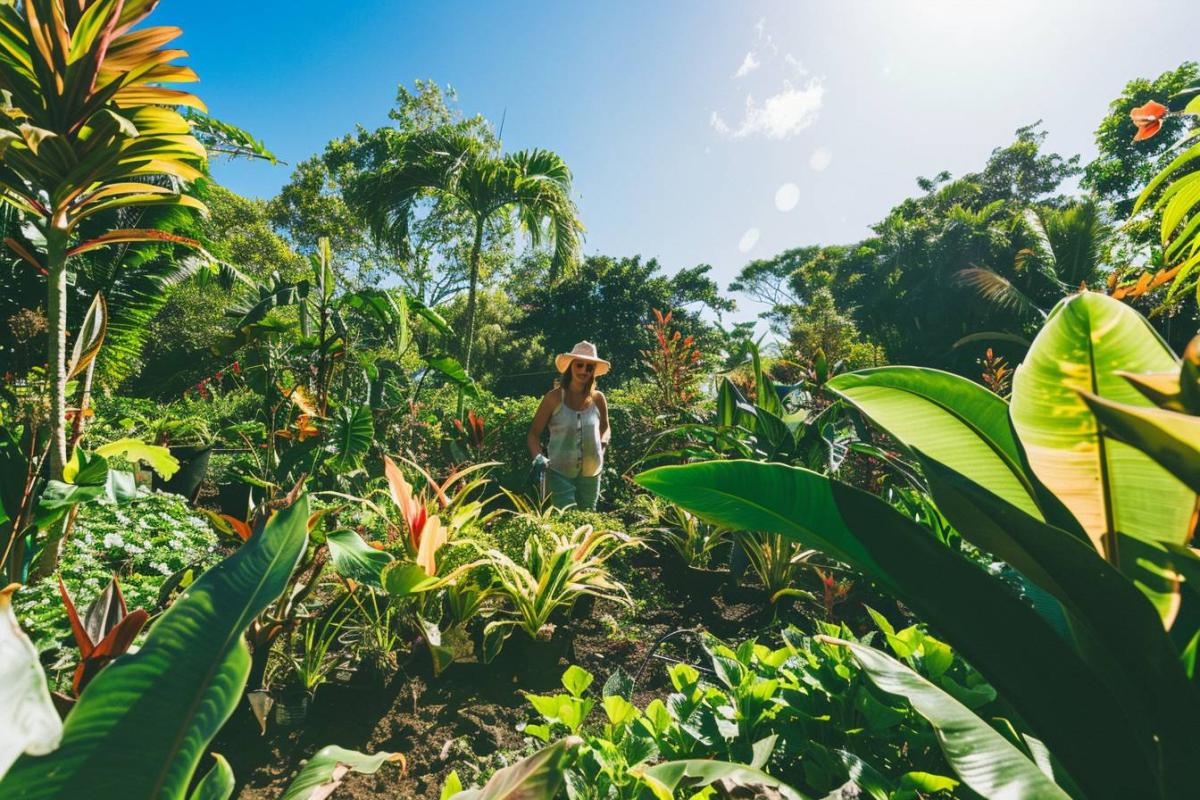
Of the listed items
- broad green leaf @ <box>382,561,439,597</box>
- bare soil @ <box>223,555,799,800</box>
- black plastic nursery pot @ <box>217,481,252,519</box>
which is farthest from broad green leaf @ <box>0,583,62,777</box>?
black plastic nursery pot @ <box>217,481,252,519</box>

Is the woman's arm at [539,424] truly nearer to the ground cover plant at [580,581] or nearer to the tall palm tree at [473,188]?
the ground cover plant at [580,581]

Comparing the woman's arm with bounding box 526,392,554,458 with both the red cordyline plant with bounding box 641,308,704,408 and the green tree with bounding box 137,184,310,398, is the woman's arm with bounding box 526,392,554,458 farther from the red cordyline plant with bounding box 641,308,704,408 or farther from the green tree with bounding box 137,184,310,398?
the green tree with bounding box 137,184,310,398

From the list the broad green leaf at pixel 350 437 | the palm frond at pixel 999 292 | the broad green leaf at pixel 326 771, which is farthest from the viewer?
the palm frond at pixel 999 292

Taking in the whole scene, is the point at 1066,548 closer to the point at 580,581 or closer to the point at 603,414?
the point at 580,581

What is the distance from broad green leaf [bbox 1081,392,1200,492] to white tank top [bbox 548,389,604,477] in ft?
10.5

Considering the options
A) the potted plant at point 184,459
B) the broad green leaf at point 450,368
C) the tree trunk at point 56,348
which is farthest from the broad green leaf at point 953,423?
the potted plant at point 184,459

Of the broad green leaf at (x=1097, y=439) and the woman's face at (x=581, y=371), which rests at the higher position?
the woman's face at (x=581, y=371)

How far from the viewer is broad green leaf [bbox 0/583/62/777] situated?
0.96 feet

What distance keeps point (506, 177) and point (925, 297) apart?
13781mm

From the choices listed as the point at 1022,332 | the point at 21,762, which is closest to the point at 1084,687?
the point at 21,762

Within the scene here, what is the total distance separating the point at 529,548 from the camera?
223 centimetres

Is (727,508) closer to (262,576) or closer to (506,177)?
(262,576)

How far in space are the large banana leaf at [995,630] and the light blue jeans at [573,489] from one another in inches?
116

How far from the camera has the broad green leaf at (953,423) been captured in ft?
2.27
